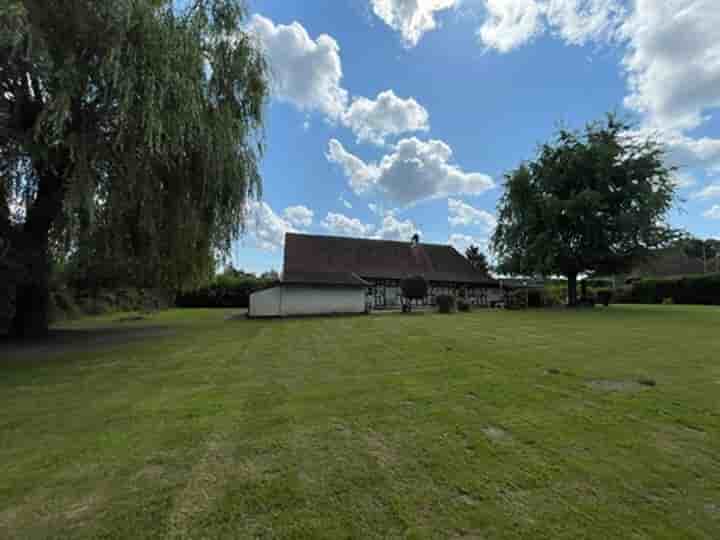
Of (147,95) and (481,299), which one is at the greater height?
(147,95)

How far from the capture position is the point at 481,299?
27906mm

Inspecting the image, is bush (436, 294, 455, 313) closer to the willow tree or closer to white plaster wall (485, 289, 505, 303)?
white plaster wall (485, 289, 505, 303)

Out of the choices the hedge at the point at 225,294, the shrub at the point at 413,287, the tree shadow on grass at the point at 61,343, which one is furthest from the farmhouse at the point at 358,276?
the tree shadow on grass at the point at 61,343

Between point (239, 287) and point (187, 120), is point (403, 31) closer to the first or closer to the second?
point (187, 120)

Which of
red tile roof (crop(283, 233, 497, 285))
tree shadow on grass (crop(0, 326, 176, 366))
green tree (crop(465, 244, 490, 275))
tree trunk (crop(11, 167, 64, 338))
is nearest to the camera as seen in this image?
tree shadow on grass (crop(0, 326, 176, 366))

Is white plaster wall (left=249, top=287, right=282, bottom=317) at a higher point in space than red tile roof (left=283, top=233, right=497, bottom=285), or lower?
lower

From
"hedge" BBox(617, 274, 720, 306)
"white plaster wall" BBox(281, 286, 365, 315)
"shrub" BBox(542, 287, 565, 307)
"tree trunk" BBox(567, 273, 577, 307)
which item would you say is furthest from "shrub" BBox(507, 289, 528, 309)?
"hedge" BBox(617, 274, 720, 306)

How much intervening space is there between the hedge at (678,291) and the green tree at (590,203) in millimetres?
9872

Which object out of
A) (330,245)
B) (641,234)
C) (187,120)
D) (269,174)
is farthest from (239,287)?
(641,234)

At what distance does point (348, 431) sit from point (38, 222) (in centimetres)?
1019

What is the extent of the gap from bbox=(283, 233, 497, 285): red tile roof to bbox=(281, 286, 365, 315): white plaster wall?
3.61 m

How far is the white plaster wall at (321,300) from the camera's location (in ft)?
61.9

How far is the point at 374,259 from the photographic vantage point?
2675 centimetres

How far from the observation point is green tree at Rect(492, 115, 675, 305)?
65.6ft
